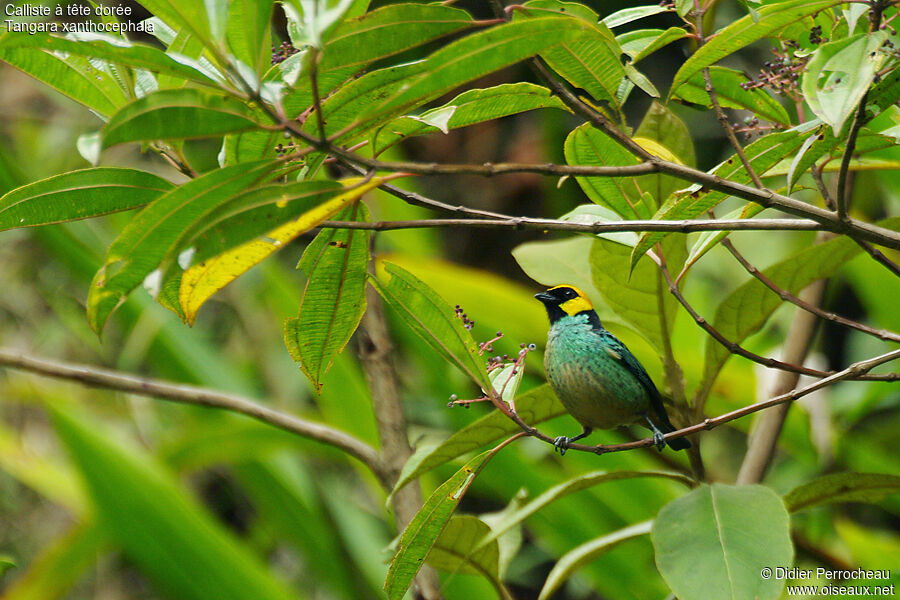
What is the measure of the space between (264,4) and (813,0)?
1.51ft

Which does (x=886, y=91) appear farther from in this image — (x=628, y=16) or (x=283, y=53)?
(x=283, y=53)

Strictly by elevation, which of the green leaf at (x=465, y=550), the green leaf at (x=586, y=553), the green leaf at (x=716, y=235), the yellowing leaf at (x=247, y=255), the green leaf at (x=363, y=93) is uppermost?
the green leaf at (x=363, y=93)

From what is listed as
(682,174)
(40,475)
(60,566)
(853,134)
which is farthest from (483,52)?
(40,475)

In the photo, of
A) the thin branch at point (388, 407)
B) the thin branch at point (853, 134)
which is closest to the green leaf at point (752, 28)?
the thin branch at point (853, 134)

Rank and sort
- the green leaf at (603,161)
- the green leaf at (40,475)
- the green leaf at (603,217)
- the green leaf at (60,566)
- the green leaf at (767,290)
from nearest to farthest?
the green leaf at (603,217) < the green leaf at (603,161) < the green leaf at (767,290) < the green leaf at (60,566) < the green leaf at (40,475)

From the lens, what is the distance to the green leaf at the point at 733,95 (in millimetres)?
1002

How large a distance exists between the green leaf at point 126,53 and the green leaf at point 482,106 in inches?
7.2

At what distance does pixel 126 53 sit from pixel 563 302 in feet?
3.61

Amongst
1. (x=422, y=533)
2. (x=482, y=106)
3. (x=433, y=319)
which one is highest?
(x=482, y=106)

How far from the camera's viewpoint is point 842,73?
0.62m

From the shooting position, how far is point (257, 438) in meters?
1.72

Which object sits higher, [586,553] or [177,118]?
[177,118]

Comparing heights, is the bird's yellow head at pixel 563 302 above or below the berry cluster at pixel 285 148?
below

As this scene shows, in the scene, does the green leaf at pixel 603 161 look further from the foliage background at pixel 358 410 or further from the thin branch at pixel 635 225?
the foliage background at pixel 358 410
